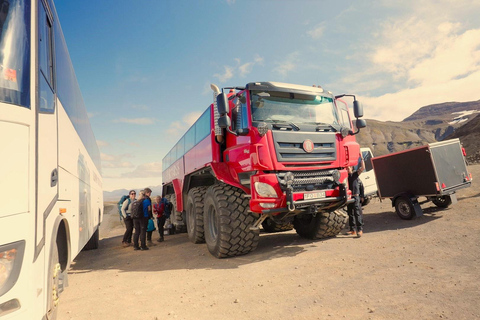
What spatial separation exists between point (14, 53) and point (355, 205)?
7.18 m

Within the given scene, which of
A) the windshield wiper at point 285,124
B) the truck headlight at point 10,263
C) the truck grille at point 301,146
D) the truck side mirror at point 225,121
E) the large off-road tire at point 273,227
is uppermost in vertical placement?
the truck side mirror at point 225,121

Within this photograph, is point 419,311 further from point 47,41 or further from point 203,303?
point 47,41

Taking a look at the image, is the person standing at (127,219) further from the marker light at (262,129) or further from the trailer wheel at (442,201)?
the trailer wheel at (442,201)

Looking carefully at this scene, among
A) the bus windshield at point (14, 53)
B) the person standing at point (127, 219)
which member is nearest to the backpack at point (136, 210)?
the person standing at point (127, 219)

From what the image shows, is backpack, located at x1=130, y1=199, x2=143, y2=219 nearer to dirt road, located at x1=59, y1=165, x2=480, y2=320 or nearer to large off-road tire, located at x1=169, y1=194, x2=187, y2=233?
dirt road, located at x1=59, y1=165, x2=480, y2=320

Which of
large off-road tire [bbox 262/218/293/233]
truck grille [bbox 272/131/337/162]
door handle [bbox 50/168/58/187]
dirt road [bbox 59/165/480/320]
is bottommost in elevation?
dirt road [bbox 59/165/480/320]

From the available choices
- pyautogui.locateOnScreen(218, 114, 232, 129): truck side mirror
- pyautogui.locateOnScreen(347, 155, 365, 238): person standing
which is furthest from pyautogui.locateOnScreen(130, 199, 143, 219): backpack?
pyautogui.locateOnScreen(347, 155, 365, 238): person standing

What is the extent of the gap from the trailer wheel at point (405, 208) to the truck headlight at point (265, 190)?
5.63m

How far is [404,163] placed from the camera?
29.7ft

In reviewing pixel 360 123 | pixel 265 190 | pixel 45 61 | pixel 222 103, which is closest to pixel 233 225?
pixel 265 190

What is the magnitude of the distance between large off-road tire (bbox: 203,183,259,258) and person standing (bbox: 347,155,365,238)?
2784mm

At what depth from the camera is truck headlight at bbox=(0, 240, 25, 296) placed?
201 cm

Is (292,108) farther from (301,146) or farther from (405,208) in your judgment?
(405,208)

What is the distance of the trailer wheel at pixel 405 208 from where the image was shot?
8539 millimetres
